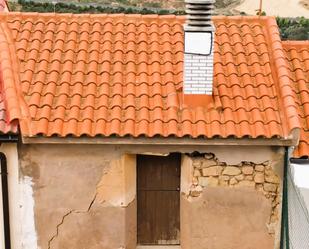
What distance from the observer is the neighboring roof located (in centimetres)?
839

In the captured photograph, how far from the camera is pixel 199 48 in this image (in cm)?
798

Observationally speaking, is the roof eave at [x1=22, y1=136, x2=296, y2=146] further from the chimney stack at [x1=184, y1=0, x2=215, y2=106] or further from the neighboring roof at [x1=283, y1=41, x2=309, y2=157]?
the chimney stack at [x1=184, y1=0, x2=215, y2=106]

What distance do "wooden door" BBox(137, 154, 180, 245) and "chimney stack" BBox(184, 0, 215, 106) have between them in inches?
46.5

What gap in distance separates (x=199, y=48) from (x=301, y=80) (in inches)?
85.8

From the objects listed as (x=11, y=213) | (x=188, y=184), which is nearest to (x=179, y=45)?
(x=188, y=184)

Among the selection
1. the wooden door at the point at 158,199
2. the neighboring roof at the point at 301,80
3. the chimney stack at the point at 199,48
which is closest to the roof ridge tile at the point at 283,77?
the neighboring roof at the point at 301,80

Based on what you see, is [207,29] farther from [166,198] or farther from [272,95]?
[166,198]

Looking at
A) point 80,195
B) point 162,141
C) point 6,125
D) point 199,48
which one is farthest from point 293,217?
point 6,125

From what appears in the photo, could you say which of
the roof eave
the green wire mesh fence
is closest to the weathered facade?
the roof eave

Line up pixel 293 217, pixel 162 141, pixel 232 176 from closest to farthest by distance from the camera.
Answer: pixel 293 217
pixel 162 141
pixel 232 176

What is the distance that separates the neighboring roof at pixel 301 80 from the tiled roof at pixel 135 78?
43 centimetres

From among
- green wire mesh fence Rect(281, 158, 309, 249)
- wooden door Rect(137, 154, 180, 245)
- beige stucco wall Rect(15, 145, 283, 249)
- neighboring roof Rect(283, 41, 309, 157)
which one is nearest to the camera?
green wire mesh fence Rect(281, 158, 309, 249)

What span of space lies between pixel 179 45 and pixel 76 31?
1.80m

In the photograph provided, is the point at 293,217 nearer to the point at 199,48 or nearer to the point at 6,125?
the point at 199,48
